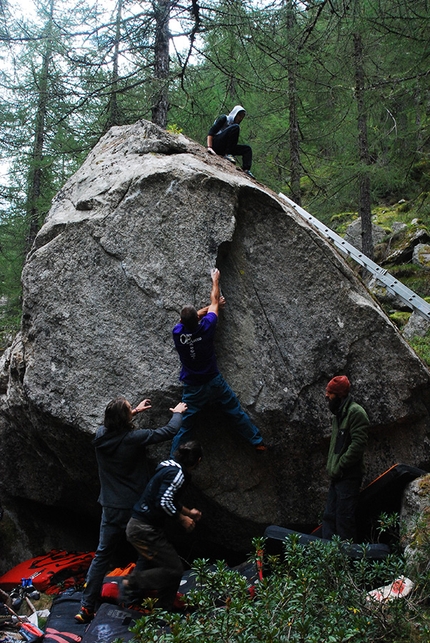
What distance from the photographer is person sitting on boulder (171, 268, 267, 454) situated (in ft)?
18.4

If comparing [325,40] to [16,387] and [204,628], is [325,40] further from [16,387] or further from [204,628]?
[204,628]

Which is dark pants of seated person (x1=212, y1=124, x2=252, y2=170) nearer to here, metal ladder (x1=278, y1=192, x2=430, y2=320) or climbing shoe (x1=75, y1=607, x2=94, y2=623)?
metal ladder (x1=278, y1=192, x2=430, y2=320)

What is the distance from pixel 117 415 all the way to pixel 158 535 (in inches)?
48.2

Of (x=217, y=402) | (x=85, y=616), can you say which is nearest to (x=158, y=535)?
(x=85, y=616)

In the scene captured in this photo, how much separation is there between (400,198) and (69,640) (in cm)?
1916

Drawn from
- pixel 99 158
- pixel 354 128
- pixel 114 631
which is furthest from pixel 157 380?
pixel 354 128

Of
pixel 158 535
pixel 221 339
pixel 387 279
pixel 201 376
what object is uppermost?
pixel 387 279

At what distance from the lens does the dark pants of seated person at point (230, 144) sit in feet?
27.5

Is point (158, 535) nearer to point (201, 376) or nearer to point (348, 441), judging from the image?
point (201, 376)

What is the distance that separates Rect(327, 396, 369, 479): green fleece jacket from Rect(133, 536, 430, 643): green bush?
1.47 m

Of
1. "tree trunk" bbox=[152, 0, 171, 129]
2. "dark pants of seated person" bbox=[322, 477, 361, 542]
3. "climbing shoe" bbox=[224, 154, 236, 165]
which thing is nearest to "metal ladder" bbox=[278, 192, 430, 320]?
"climbing shoe" bbox=[224, 154, 236, 165]

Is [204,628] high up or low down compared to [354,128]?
down

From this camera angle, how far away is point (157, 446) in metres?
6.11

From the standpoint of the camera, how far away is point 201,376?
5719mm
